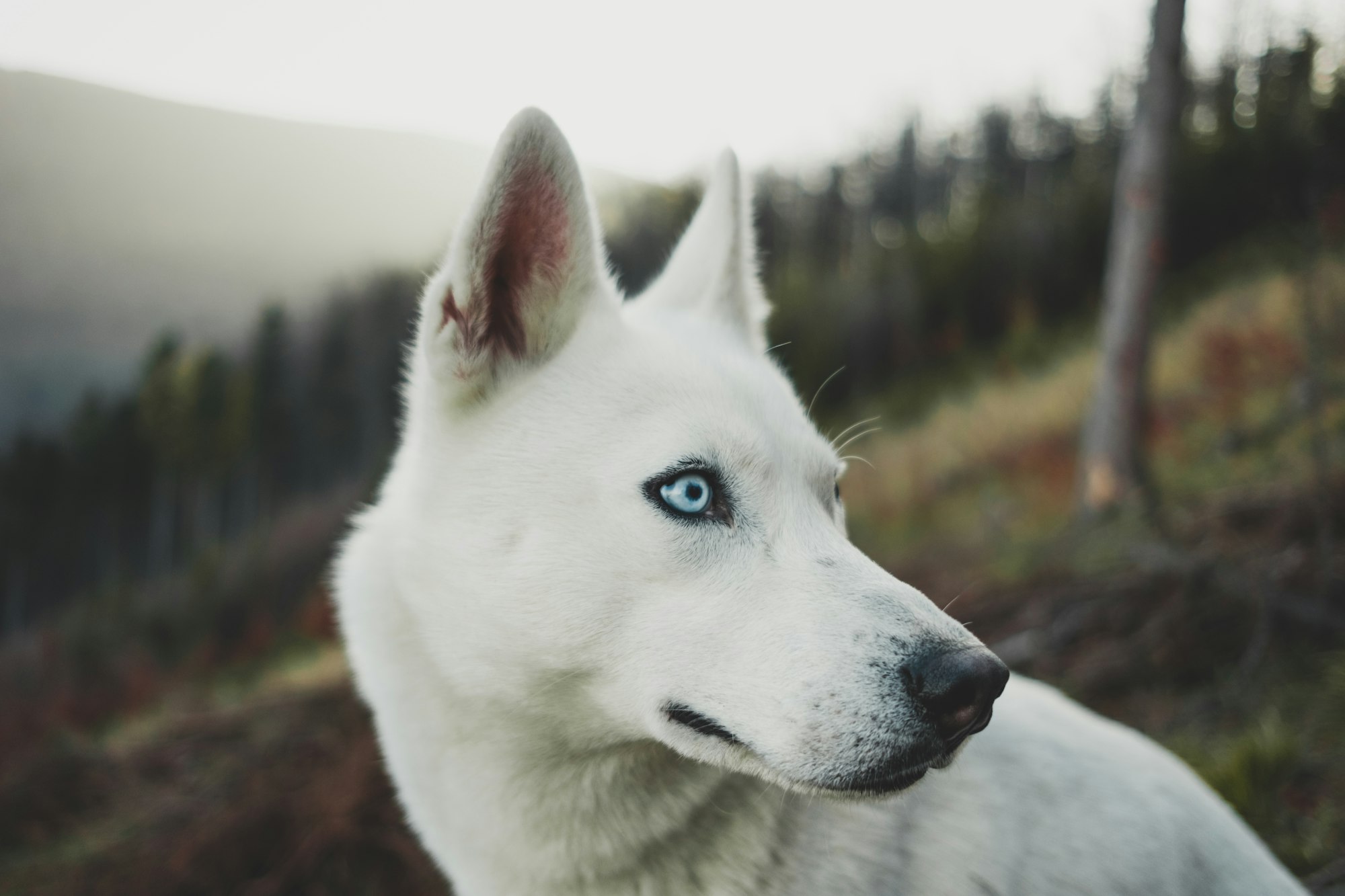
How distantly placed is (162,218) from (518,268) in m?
5.88

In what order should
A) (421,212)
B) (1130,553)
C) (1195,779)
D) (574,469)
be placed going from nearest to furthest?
(574,469)
(1195,779)
(1130,553)
(421,212)

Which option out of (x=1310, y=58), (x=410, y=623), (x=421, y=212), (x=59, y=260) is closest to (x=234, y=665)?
(x=59, y=260)

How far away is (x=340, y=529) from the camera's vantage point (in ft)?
29.1

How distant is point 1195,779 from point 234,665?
862cm

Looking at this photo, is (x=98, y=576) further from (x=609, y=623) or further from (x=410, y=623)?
(x=609, y=623)

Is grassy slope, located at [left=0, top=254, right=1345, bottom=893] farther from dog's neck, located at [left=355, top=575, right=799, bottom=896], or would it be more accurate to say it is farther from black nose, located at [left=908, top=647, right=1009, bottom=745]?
black nose, located at [left=908, top=647, right=1009, bottom=745]

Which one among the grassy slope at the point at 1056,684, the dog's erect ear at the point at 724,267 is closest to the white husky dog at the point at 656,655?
the dog's erect ear at the point at 724,267

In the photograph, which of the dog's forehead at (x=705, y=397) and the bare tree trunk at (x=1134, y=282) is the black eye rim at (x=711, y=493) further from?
the bare tree trunk at (x=1134, y=282)

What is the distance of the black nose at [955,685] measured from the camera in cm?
126

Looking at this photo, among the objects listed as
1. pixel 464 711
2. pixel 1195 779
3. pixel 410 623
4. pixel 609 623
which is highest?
pixel 609 623

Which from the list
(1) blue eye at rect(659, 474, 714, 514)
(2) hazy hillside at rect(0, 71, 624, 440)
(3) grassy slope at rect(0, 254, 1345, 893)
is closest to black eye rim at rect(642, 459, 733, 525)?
(1) blue eye at rect(659, 474, 714, 514)

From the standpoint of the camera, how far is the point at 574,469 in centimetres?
159

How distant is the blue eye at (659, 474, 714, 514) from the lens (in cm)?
153

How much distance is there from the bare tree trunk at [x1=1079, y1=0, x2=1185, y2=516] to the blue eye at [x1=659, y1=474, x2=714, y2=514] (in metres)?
6.03
